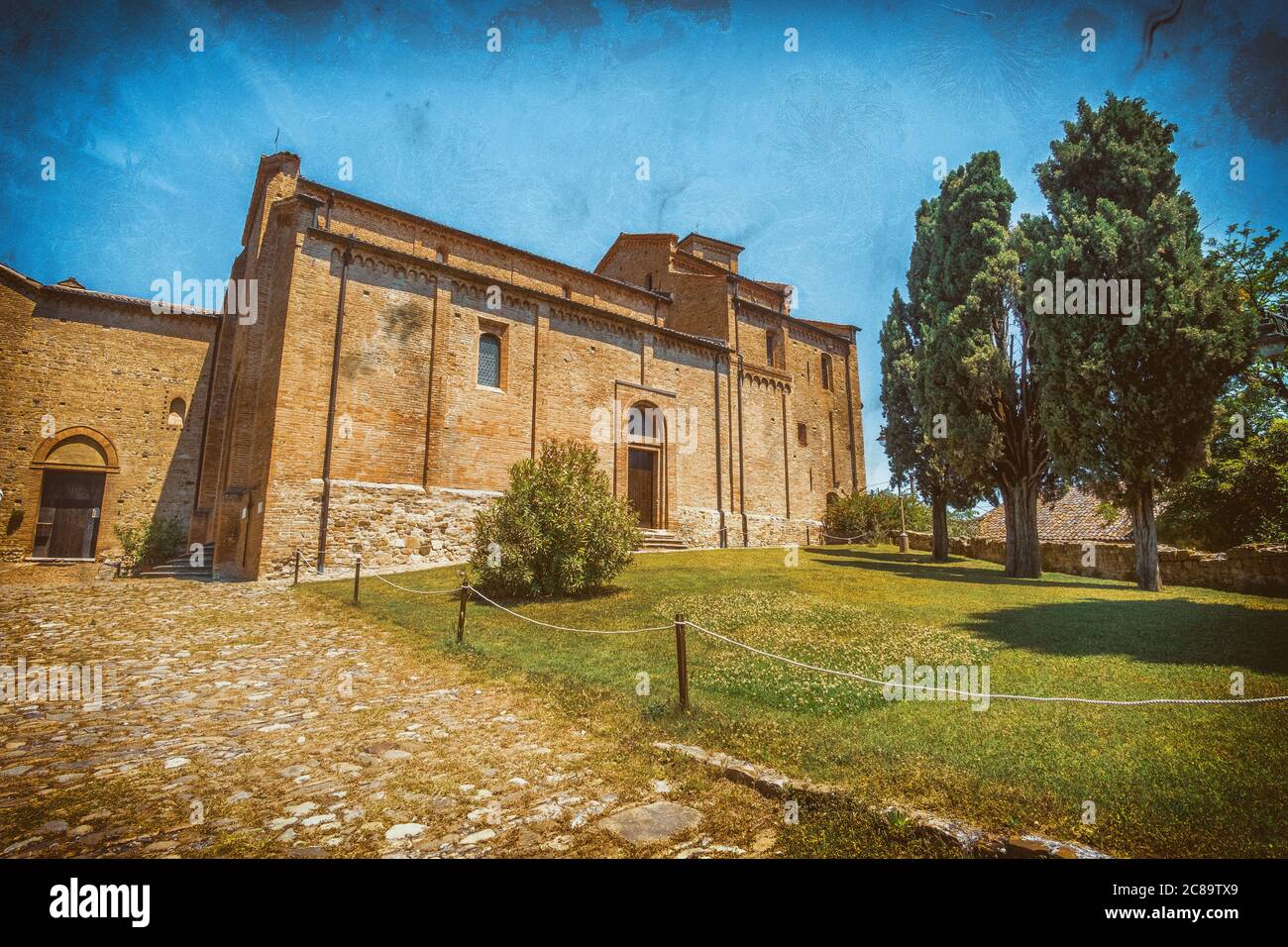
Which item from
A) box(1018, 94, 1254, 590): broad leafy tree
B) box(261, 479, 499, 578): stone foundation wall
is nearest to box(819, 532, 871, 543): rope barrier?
box(1018, 94, 1254, 590): broad leafy tree

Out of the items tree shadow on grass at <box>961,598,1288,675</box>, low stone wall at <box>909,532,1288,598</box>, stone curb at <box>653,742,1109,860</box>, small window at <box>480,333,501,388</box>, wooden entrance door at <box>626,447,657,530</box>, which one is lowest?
stone curb at <box>653,742,1109,860</box>

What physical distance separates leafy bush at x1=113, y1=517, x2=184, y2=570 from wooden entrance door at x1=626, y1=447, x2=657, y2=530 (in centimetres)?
1895

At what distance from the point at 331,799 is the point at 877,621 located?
8.43m

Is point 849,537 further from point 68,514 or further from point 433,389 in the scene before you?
point 68,514

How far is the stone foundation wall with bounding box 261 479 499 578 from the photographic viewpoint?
650 inches

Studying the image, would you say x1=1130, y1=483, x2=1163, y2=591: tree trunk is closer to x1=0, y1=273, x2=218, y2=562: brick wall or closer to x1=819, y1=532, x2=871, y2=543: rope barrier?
x1=819, y1=532, x2=871, y2=543: rope barrier

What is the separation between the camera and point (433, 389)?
1944 centimetres

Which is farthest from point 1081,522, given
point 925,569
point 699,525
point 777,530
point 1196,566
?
point 699,525

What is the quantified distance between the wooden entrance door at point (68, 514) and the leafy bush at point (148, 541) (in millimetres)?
1294

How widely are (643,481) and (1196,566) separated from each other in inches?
711

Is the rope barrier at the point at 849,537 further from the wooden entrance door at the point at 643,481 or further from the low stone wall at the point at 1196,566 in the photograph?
the wooden entrance door at the point at 643,481

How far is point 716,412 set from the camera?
27172mm
